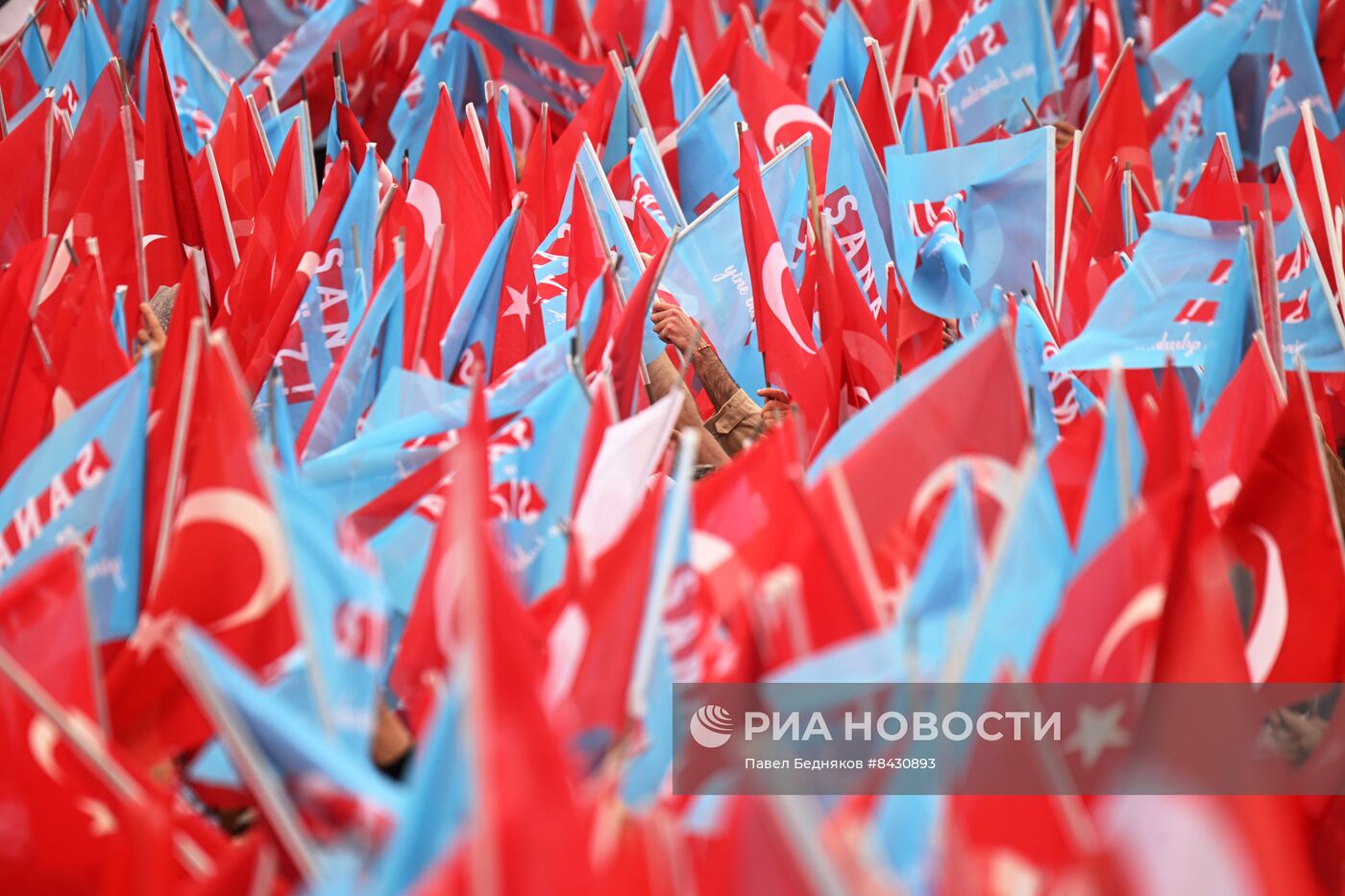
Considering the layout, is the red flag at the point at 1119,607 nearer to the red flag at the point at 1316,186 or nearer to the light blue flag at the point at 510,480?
the light blue flag at the point at 510,480

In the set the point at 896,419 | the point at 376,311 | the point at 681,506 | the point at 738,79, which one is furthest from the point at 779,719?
the point at 738,79

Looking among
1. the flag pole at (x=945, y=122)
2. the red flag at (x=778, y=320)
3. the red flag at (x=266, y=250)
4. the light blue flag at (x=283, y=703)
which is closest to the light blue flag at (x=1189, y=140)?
the flag pole at (x=945, y=122)

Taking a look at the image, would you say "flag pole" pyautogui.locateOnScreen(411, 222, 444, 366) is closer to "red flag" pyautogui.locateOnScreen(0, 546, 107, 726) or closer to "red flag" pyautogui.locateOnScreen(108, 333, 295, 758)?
"red flag" pyautogui.locateOnScreen(108, 333, 295, 758)

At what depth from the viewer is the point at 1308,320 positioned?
171 inches

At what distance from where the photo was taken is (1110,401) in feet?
9.02

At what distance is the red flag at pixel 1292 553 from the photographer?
2908 millimetres

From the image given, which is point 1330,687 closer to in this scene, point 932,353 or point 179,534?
point 932,353

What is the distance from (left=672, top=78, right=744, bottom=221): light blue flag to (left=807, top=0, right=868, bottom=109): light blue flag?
0.99 m

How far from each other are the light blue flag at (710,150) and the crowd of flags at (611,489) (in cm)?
2

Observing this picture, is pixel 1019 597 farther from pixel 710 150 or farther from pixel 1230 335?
pixel 710 150

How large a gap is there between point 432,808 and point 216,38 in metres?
Result: 6.93

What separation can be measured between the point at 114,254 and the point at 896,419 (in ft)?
10.0

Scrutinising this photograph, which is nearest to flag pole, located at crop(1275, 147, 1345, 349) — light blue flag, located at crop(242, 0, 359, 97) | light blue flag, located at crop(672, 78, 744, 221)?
light blue flag, located at crop(672, 78, 744, 221)

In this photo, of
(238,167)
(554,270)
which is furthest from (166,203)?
(554,270)
